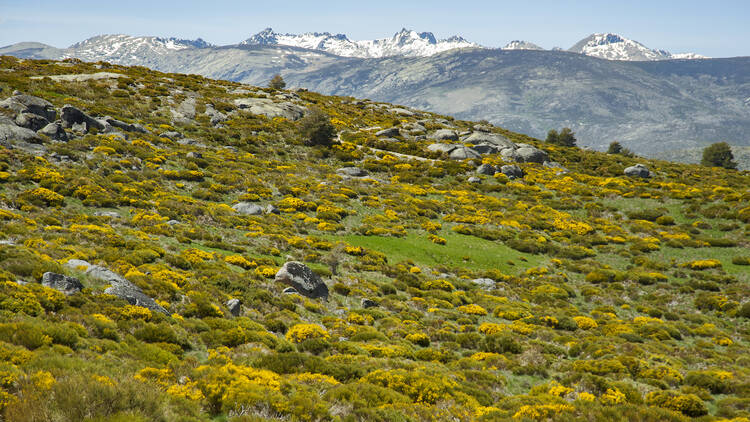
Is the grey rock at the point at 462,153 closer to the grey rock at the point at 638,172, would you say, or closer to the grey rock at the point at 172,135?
the grey rock at the point at 638,172

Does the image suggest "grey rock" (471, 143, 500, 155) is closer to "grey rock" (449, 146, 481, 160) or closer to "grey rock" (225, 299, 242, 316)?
"grey rock" (449, 146, 481, 160)

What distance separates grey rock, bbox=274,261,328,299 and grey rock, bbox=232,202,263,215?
12969 mm

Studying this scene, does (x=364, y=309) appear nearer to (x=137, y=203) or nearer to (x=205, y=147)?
(x=137, y=203)

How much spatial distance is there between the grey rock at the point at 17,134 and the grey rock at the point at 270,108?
33090mm

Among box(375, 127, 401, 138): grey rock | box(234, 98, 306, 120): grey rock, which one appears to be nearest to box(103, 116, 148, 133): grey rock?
box(234, 98, 306, 120): grey rock

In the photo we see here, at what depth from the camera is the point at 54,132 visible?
32969mm

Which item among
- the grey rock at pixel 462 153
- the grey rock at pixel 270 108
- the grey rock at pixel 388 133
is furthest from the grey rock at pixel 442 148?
the grey rock at pixel 270 108

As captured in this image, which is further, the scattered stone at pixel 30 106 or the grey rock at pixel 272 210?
the scattered stone at pixel 30 106

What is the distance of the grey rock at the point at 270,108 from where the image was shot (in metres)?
62.1

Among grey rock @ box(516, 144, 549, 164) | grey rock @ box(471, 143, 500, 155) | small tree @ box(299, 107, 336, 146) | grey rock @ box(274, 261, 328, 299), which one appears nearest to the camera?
grey rock @ box(274, 261, 328, 299)

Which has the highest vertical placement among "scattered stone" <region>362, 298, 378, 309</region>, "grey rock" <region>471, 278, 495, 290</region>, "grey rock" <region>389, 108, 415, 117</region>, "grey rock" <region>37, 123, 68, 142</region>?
"grey rock" <region>389, 108, 415, 117</region>

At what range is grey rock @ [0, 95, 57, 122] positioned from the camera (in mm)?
33562

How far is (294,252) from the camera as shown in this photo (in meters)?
25.7

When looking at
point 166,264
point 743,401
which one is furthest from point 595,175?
point 166,264
